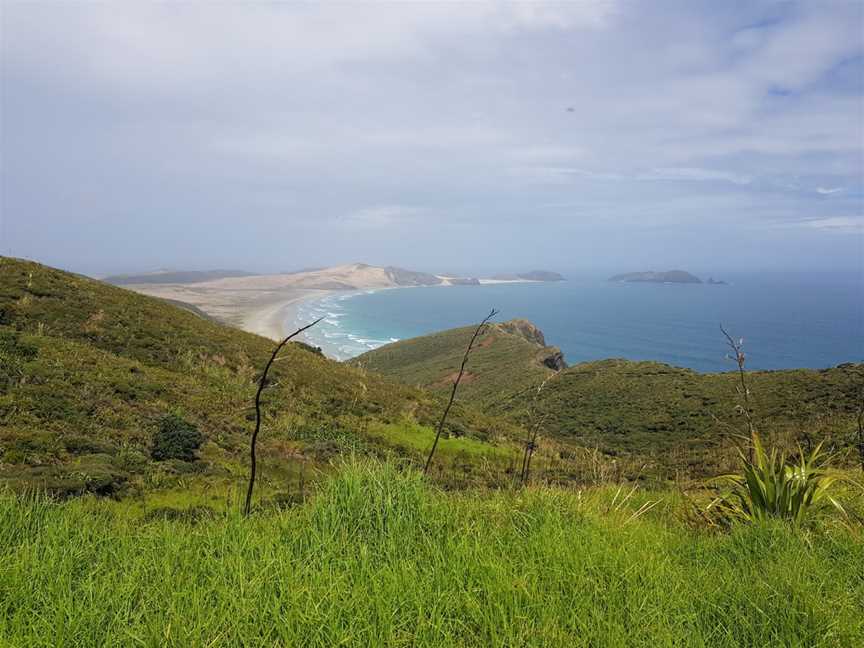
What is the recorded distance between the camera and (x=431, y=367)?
79.6 metres

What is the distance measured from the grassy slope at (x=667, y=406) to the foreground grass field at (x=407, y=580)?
11775mm

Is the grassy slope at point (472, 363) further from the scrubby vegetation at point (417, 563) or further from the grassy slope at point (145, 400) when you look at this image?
the scrubby vegetation at point (417, 563)

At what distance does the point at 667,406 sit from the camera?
1496 inches

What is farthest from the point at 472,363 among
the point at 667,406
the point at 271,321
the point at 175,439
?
the point at 271,321

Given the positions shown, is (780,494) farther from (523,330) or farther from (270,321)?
(270,321)

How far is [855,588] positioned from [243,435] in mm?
12542

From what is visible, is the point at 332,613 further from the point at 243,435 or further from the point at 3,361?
the point at 3,361

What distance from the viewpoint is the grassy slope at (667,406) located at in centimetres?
2169

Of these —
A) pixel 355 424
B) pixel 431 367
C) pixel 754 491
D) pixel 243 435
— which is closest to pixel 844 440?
pixel 754 491

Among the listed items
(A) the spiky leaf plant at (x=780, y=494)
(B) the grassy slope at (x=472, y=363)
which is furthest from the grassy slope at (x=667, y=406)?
(A) the spiky leaf plant at (x=780, y=494)

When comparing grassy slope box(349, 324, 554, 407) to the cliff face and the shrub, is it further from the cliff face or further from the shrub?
the shrub

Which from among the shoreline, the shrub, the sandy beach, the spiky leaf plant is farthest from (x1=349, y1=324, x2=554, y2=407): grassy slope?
the spiky leaf plant

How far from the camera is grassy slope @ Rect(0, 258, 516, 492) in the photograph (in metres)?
8.70

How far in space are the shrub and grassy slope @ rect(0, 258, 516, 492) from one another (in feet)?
0.79
